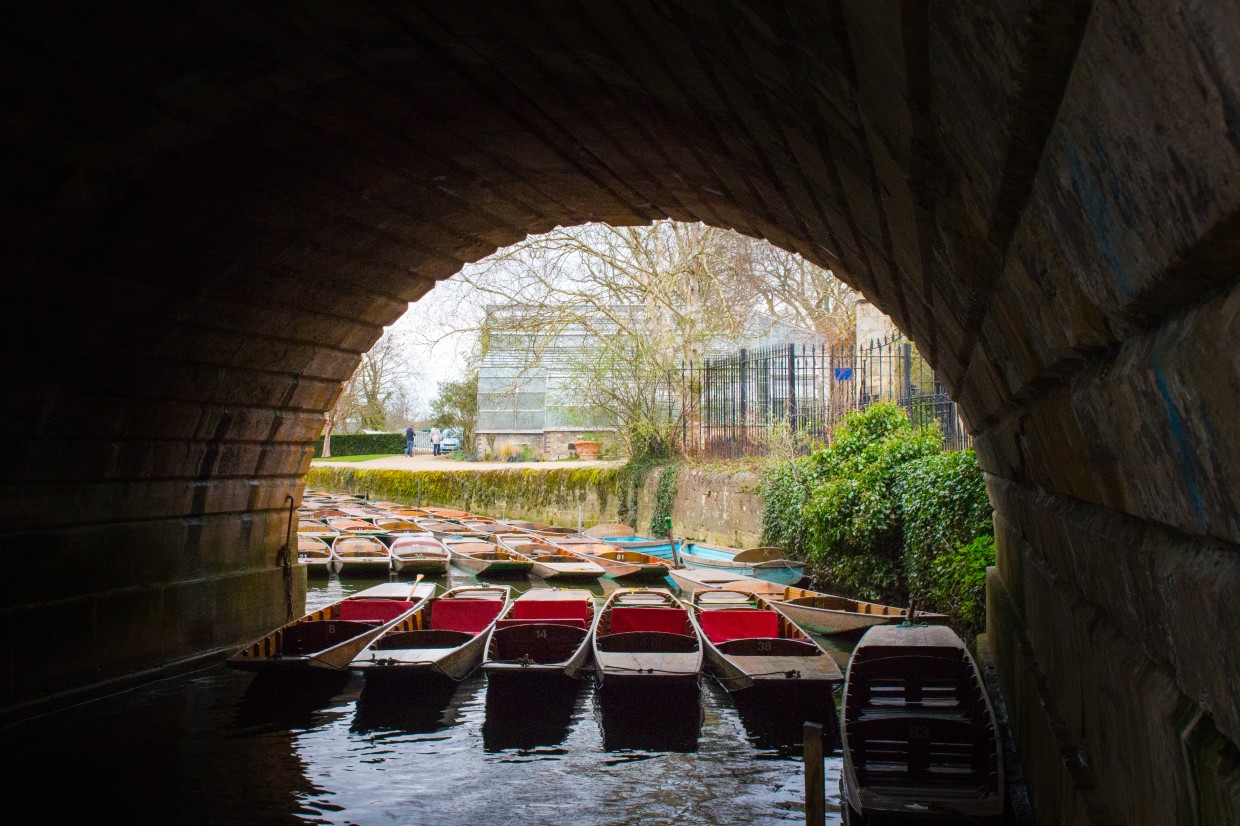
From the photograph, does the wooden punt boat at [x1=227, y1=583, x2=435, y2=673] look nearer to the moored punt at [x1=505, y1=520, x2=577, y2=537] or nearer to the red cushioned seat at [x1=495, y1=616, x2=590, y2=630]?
the red cushioned seat at [x1=495, y1=616, x2=590, y2=630]

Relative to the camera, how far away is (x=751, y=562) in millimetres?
13656

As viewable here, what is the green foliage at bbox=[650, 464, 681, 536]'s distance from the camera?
61.8ft

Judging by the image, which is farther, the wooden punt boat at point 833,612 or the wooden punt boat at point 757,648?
the wooden punt boat at point 833,612

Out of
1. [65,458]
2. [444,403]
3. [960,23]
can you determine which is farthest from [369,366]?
[960,23]

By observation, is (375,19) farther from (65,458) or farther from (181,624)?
(181,624)

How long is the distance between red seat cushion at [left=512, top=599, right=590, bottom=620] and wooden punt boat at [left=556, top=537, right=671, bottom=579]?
12.5 ft

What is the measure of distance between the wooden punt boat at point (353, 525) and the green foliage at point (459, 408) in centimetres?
1204

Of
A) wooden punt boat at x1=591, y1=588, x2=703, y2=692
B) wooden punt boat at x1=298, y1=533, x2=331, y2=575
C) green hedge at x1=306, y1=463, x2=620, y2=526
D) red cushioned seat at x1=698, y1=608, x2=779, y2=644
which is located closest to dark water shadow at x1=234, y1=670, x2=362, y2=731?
wooden punt boat at x1=591, y1=588, x2=703, y2=692

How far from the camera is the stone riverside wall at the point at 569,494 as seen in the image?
54.6 feet

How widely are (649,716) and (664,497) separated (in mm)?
11536

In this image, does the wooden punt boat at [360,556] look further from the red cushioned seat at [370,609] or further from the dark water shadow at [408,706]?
the dark water shadow at [408,706]

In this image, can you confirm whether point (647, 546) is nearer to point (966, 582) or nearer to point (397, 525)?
point (397, 525)

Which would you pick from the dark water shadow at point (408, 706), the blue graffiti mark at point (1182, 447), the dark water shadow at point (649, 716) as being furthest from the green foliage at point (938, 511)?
the blue graffiti mark at point (1182, 447)

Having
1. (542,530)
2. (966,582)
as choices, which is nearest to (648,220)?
(966,582)
